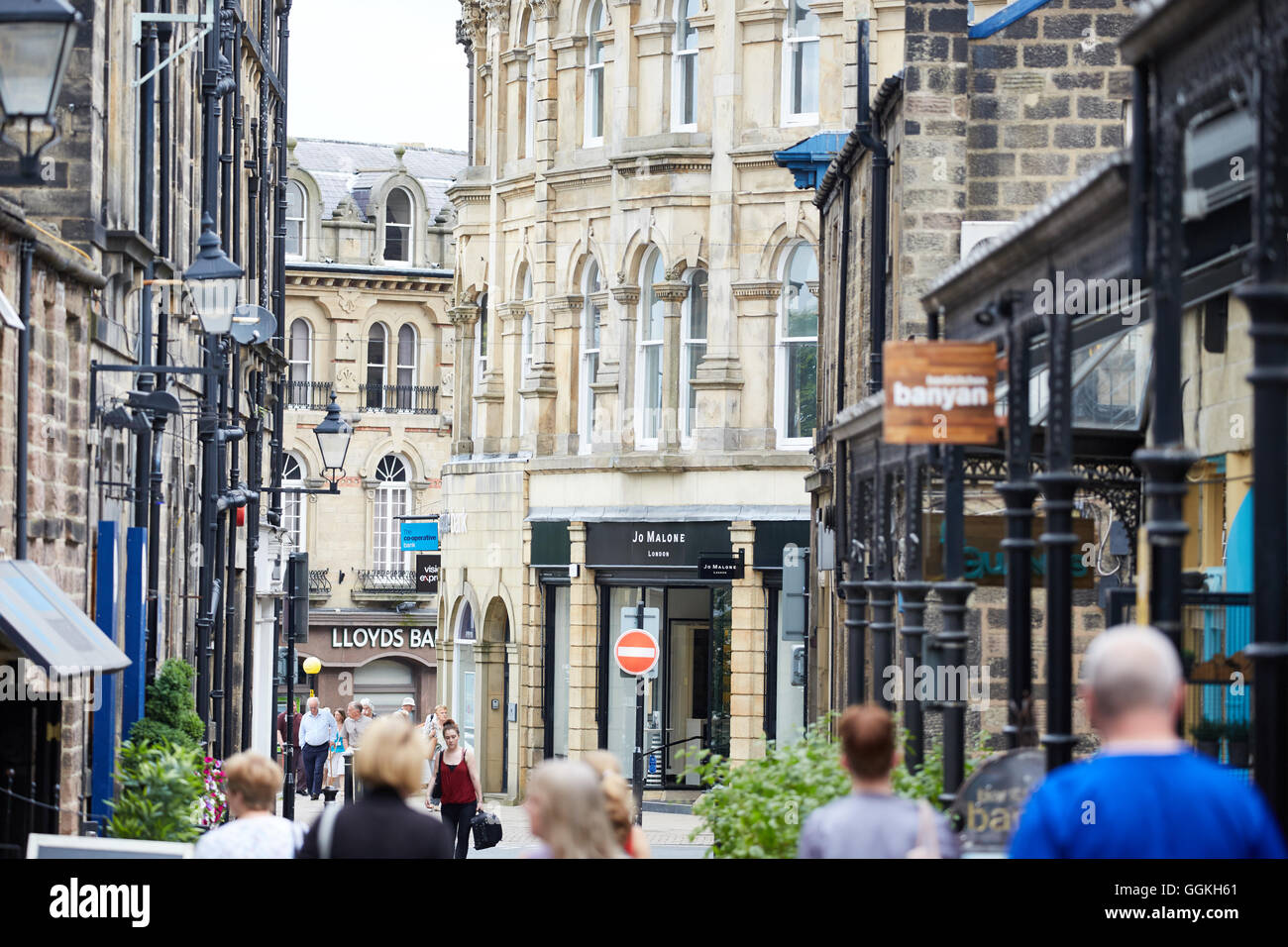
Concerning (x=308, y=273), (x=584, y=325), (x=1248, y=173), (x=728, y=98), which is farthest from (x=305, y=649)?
(x=1248, y=173)

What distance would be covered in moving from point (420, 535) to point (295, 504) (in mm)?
16916

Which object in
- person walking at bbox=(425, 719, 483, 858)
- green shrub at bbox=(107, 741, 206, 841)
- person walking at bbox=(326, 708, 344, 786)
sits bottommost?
person walking at bbox=(326, 708, 344, 786)

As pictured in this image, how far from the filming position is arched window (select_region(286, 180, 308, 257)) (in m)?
63.7

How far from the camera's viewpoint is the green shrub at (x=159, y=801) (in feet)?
45.9

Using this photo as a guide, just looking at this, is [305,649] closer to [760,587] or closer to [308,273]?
[308,273]

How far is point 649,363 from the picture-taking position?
36688mm

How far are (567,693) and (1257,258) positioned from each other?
3096cm

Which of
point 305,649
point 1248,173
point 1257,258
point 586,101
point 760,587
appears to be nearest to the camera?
point 1257,258

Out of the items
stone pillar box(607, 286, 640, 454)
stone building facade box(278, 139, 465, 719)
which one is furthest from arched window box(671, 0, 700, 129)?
stone building facade box(278, 139, 465, 719)

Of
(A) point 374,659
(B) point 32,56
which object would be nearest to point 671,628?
(B) point 32,56

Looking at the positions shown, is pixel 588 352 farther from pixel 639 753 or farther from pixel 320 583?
pixel 320 583

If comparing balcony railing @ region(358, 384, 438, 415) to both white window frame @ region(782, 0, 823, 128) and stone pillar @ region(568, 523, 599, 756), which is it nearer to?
stone pillar @ region(568, 523, 599, 756)

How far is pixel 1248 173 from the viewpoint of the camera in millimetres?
10805

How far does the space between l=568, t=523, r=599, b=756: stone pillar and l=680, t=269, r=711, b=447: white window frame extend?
2.33 metres
